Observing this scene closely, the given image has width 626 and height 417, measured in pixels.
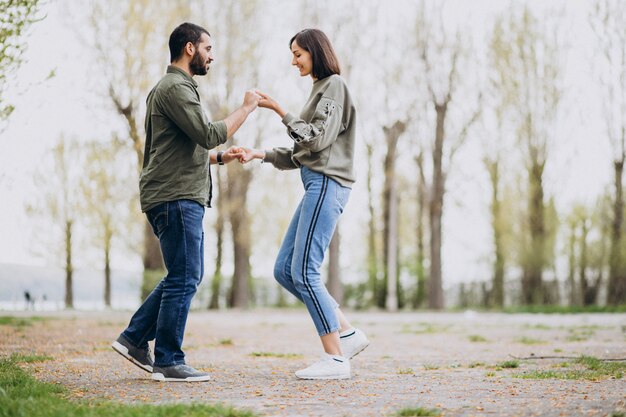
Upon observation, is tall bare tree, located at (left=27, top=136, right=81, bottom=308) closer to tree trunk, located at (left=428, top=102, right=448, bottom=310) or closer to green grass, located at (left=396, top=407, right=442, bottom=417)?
tree trunk, located at (left=428, top=102, right=448, bottom=310)

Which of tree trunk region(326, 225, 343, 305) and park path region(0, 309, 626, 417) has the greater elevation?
tree trunk region(326, 225, 343, 305)

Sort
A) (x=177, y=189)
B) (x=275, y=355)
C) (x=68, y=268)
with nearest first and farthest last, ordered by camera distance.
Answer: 1. (x=177, y=189)
2. (x=275, y=355)
3. (x=68, y=268)

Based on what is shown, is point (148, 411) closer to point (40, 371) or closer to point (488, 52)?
point (40, 371)

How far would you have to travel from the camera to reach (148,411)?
3.34 metres

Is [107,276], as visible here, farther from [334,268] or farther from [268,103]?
[268,103]

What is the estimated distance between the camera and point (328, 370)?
4.93m

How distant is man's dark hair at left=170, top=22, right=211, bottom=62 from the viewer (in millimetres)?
5016

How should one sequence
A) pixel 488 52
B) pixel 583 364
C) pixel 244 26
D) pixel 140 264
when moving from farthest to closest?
pixel 140 264
pixel 488 52
pixel 244 26
pixel 583 364

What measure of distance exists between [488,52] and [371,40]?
3525mm

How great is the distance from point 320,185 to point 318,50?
90 centimetres

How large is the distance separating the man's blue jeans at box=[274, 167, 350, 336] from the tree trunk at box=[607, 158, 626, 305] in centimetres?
1893

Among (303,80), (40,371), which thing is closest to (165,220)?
(40,371)

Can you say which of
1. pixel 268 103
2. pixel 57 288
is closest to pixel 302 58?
pixel 268 103

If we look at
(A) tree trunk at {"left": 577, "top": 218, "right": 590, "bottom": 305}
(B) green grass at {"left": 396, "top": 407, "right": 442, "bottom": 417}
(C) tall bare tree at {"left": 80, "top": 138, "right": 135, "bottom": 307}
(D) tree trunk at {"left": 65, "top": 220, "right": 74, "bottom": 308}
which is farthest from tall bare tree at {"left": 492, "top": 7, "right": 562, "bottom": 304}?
(B) green grass at {"left": 396, "top": 407, "right": 442, "bottom": 417}
